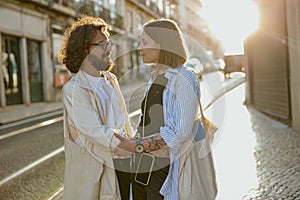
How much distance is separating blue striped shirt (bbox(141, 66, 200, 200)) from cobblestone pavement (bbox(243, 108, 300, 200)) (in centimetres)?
228

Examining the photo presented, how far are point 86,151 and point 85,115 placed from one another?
0.18 meters

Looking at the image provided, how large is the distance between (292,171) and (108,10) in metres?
27.8

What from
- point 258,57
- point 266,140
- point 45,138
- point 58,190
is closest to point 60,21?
point 258,57

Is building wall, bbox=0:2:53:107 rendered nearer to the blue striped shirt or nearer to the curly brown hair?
the curly brown hair

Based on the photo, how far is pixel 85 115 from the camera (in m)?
2.09

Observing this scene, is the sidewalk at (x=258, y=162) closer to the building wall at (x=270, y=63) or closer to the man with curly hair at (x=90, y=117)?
the man with curly hair at (x=90, y=117)

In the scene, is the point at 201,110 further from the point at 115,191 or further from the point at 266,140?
the point at 266,140

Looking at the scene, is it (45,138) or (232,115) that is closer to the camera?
(45,138)

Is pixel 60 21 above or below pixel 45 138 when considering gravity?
above

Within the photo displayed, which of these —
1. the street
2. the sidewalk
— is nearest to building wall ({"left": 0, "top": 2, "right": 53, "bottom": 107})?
the street

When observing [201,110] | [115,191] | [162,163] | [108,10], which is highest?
[108,10]

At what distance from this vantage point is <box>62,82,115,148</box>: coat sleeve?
2.06 m

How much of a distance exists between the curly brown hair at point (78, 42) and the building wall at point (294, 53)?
620cm

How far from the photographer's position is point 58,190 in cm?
468
